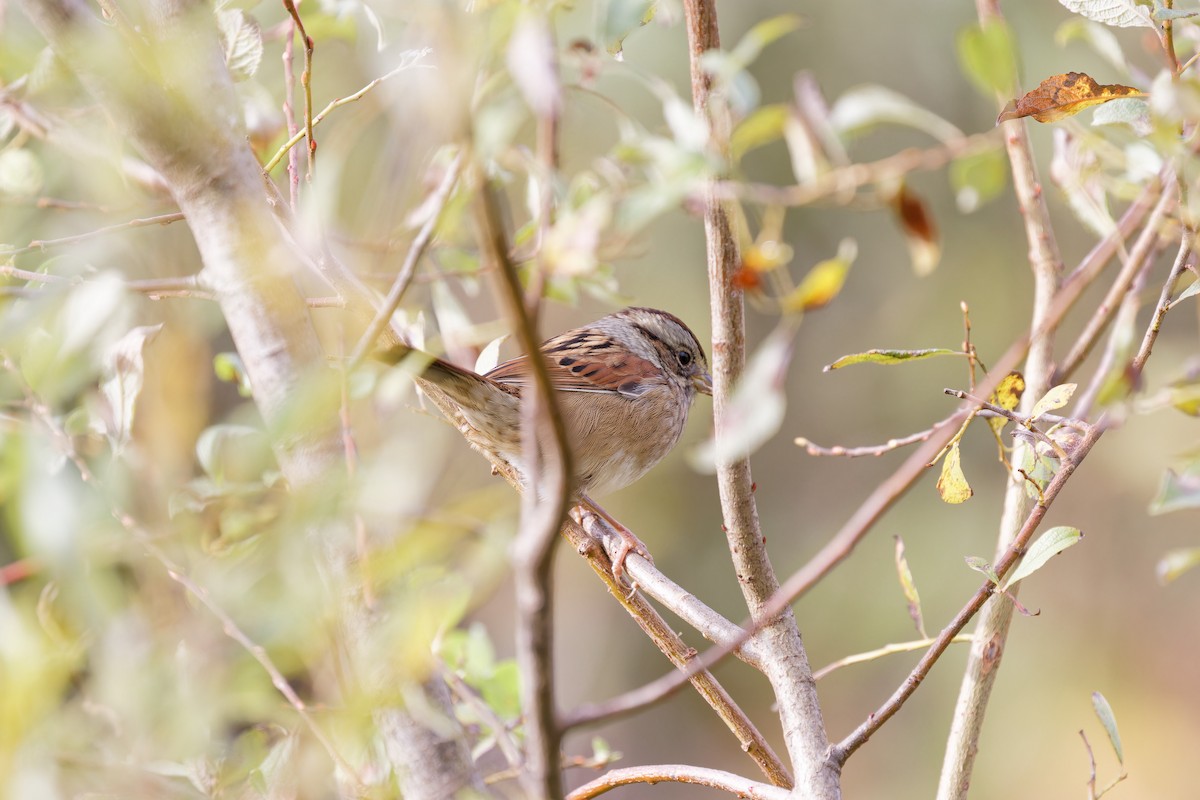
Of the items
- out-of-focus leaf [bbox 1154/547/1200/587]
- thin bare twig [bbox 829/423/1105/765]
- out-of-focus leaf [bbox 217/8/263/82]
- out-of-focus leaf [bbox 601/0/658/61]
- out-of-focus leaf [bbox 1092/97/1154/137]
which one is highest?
out-of-focus leaf [bbox 217/8/263/82]

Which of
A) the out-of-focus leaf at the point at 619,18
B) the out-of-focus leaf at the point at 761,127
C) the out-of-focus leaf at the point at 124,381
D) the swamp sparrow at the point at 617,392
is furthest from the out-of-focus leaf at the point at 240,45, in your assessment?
the swamp sparrow at the point at 617,392

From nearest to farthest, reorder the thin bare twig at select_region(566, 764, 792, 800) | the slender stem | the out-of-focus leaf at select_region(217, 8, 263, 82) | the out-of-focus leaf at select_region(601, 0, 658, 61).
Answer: the slender stem
the out-of-focus leaf at select_region(601, 0, 658, 61)
the thin bare twig at select_region(566, 764, 792, 800)
the out-of-focus leaf at select_region(217, 8, 263, 82)

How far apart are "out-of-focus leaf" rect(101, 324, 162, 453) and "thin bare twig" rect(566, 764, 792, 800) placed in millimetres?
695

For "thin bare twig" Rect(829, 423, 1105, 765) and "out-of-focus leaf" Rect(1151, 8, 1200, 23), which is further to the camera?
"thin bare twig" Rect(829, 423, 1105, 765)

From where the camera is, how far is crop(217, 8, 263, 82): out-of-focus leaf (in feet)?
4.51

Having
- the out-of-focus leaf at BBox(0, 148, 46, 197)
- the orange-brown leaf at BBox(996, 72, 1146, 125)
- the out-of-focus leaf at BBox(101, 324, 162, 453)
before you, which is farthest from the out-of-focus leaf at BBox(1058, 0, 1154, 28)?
the out-of-focus leaf at BBox(0, 148, 46, 197)

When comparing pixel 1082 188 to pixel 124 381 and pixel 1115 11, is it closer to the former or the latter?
pixel 1115 11

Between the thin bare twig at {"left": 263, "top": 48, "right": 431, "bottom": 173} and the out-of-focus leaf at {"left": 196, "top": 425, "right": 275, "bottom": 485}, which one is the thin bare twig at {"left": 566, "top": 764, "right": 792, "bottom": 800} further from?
the thin bare twig at {"left": 263, "top": 48, "right": 431, "bottom": 173}

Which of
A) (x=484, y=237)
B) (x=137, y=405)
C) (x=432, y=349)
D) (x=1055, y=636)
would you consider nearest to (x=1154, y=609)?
(x=1055, y=636)

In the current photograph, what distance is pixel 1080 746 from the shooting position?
508 centimetres

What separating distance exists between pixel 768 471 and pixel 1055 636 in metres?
1.80

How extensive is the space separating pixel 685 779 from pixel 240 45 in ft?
3.67

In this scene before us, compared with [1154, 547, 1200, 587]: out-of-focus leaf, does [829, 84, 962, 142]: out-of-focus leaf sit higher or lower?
higher

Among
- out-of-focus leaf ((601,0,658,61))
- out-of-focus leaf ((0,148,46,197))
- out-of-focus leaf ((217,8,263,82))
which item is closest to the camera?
out-of-focus leaf ((601,0,658,61))
